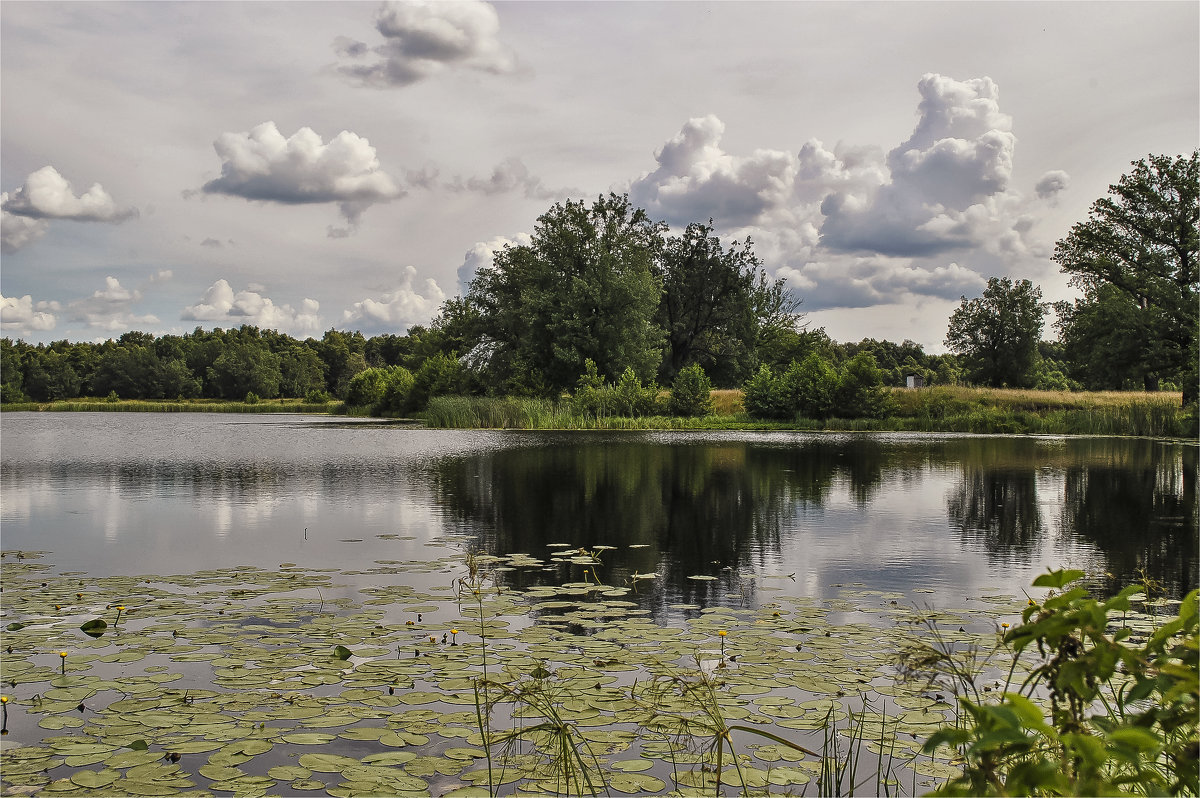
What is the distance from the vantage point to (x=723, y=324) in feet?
195

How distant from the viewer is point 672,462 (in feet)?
68.4

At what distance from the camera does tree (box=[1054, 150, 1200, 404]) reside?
138 feet

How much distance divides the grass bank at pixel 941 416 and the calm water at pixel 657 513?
12212 millimetres

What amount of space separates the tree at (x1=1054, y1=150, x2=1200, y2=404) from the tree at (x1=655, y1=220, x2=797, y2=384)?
20.9 meters

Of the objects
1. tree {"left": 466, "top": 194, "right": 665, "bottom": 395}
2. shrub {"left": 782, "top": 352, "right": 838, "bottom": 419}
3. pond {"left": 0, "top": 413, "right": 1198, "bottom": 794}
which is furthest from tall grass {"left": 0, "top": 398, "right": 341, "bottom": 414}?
pond {"left": 0, "top": 413, "right": 1198, "bottom": 794}

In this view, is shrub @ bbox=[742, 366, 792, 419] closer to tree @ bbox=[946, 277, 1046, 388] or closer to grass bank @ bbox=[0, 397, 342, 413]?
tree @ bbox=[946, 277, 1046, 388]

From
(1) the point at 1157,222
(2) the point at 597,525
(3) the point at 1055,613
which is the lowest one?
(2) the point at 597,525

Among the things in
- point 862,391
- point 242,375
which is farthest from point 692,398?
point 242,375

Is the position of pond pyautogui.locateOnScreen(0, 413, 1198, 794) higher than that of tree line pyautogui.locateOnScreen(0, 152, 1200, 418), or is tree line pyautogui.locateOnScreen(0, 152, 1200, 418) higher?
tree line pyautogui.locateOnScreen(0, 152, 1200, 418)

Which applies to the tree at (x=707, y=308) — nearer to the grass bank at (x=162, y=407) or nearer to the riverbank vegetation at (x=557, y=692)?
the grass bank at (x=162, y=407)

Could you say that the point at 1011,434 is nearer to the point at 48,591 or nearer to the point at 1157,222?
the point at 1157,222

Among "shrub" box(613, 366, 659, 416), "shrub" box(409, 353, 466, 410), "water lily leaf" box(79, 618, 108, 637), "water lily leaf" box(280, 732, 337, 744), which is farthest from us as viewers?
"shrub" box(409, 353, 466, 410)

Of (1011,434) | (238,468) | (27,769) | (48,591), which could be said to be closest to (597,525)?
(48,591)

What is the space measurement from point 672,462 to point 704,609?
14394mm
